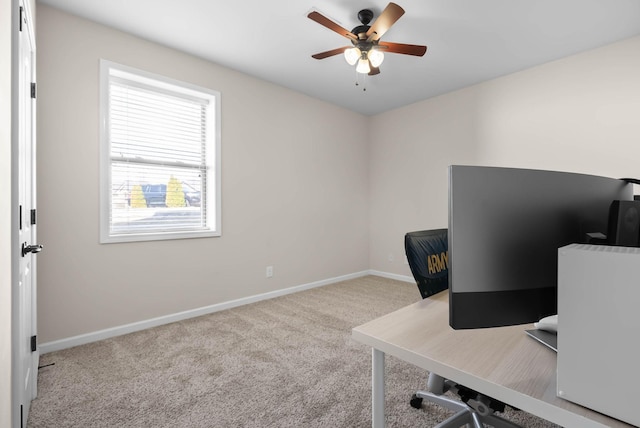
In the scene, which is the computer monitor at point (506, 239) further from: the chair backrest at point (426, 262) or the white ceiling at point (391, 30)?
the white ceiling at point (391, 30)

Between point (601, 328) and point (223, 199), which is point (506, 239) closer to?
point (601, 328)

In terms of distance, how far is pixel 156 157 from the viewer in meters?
3.02

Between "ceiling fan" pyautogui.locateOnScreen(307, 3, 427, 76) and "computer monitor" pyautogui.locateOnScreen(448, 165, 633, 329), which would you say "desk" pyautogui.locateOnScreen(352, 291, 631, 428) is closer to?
"computer monitor" pyautogui.locateOnScreen(448, 165, 633, 329)

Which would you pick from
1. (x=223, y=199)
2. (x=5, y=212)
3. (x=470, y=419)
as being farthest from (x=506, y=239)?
(x=223, y=199)

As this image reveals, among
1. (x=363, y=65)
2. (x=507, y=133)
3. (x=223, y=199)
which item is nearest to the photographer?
(x=363, y=65)

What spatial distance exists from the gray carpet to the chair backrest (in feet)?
2.55

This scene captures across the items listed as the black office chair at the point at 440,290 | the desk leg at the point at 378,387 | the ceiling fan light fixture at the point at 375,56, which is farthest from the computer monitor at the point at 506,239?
the ceiling fan light fixture at the point at 375,56

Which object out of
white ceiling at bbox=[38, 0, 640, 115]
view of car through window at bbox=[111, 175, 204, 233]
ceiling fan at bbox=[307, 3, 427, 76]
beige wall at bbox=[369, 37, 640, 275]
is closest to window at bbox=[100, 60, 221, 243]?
view of car through window at bbox=[111, 175, 204, 233]

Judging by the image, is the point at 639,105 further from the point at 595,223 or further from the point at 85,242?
the point at 85,242

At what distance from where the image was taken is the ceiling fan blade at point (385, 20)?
2023mm

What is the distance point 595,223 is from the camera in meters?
0.79

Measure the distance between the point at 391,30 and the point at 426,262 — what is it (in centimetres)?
225

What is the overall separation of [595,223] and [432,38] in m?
A: 2.63

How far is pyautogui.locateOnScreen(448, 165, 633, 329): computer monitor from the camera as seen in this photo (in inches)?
25.4
